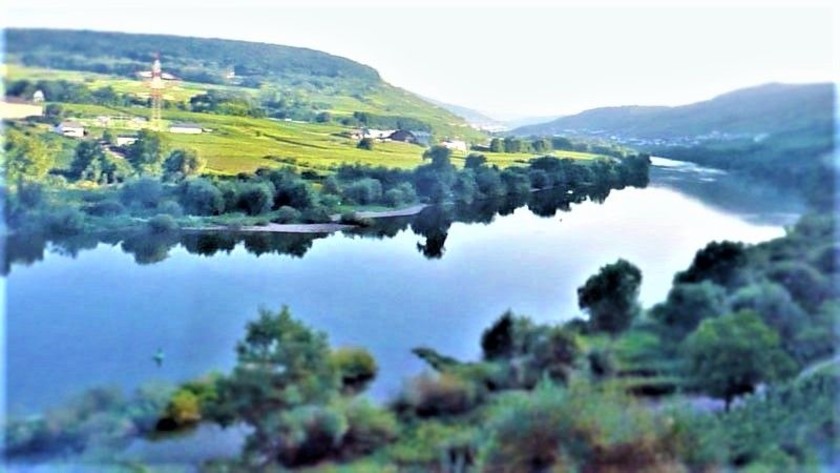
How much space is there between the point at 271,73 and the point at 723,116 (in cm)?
196

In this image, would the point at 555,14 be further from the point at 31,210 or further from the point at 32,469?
the point at 32,469

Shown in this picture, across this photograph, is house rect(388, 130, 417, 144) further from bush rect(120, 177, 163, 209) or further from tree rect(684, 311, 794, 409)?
tree rect(684, 311, 794, 409)

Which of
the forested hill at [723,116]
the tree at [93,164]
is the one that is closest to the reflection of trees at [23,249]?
the tree at [93,164]

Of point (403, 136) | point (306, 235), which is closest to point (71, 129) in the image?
point (306, 235)

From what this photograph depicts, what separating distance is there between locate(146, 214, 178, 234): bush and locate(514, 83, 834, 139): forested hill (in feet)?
5.19

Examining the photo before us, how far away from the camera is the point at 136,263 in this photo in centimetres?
386

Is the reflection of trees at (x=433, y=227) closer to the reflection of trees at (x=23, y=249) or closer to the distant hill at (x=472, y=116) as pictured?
the distant hill at (x=472, y=116)

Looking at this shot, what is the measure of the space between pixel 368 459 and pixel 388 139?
1412 millimetres

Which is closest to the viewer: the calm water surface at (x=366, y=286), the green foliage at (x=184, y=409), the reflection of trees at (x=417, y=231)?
the green foliage at (x=184, y=409)

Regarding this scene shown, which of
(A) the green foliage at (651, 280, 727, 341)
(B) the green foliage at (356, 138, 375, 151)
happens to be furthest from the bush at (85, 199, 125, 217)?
(A) the green foliage at (651, 280, 727, 341)

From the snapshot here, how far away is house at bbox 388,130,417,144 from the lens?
3.95m

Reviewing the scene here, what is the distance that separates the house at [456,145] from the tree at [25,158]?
1722mm

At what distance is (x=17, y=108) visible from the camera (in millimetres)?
3684

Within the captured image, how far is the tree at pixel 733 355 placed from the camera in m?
3.42
